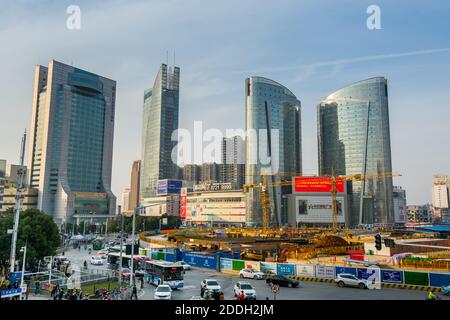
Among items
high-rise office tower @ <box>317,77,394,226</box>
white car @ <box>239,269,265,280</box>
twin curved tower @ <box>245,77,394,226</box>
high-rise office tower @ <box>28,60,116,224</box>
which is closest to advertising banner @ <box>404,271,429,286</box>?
white car @ <box>239,269,265,280</box>

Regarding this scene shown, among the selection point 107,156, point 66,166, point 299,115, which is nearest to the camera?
point 66,166

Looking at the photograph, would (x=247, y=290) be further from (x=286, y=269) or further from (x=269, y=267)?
(x=269, y=267)

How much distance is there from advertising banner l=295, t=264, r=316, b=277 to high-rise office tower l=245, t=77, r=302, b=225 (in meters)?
123

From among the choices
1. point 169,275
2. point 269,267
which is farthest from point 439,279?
point 169,275

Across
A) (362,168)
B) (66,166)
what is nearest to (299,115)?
(362,168)

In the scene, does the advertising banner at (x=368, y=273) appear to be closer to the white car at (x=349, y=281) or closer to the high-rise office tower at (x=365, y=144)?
the white car at (x=349, y=281)

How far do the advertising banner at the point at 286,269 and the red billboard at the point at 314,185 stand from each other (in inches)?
4507

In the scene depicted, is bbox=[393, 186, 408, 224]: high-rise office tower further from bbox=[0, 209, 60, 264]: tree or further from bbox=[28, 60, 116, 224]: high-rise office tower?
bbox=[0, 209, 60, 264]: tree

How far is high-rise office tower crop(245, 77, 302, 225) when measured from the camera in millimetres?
168000

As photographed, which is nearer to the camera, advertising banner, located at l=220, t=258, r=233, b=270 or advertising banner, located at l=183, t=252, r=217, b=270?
Answer: advertising banner, located at l=220, t=258, r=233, b=270
